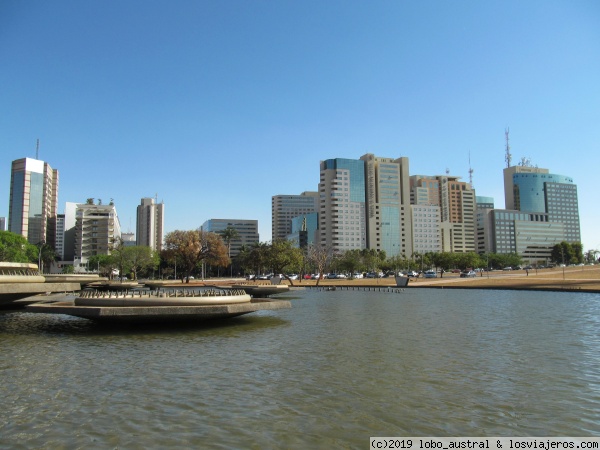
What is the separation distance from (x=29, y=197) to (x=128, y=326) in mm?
189668

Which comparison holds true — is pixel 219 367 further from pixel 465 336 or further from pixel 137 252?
pixel 137 252

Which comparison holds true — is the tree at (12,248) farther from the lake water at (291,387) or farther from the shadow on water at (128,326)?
the lake water at (291,387)

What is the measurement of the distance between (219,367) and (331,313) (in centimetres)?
1925

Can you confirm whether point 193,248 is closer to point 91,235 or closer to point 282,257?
point 282,257

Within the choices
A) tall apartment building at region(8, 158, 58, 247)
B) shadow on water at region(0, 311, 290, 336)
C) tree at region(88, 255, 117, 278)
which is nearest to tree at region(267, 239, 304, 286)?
shadow on water at region(0, 311, 290, 336)

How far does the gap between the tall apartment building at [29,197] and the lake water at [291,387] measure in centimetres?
18653

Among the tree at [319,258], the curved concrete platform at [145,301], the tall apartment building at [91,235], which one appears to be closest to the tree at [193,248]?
the tree at [319,258]

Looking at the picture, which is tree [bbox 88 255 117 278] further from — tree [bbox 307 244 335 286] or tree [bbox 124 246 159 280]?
tree [bbox 307 244 335 286]

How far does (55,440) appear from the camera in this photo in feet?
26.8

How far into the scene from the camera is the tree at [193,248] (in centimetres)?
8906

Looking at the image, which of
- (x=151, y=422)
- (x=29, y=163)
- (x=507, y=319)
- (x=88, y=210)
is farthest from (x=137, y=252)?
(x=151, y=422)

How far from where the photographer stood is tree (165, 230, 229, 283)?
8906 cm

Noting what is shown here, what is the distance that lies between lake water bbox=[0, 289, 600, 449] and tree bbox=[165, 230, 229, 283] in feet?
221

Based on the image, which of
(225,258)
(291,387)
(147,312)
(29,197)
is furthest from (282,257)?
(29,197)
